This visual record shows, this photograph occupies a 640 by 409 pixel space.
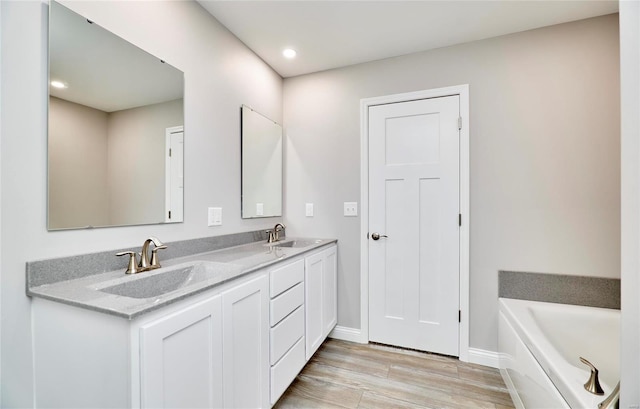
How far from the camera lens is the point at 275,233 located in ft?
8.18

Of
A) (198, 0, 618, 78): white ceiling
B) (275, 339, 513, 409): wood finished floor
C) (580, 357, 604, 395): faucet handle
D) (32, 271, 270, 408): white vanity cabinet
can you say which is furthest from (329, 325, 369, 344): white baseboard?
(198, 0, 618, 78): white ceiling

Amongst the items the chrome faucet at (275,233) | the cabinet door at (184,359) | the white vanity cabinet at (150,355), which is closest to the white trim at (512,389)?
the white vanity cabinet at (150,355)

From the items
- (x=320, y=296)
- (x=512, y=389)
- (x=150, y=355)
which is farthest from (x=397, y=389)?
(x=150, y=355)

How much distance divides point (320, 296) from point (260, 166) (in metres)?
1.20

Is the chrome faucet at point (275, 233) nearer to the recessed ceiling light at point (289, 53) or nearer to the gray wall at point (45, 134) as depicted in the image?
the gray wall at point (45, 134)

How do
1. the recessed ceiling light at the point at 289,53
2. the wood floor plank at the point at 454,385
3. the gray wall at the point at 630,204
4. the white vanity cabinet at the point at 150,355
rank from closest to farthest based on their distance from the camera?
1. the gray wall at the point at 630,204
2. the white vanity cabinet at the point at 150,355
3. the wood floor plank at the point at 454,385
4. the recessed ceiling light at the point at 289,53

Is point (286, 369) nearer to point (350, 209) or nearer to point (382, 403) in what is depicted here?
point (382, 403)

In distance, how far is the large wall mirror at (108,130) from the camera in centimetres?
117

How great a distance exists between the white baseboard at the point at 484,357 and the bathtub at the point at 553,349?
117 mm

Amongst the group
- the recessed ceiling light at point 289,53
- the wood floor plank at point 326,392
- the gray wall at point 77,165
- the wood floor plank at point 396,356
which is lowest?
the wood floor plank at point 396,356

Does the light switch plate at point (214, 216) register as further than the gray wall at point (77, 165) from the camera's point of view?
Yes

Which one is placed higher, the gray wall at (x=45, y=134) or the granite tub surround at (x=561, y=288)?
the gray wall at (x=45, y=134)

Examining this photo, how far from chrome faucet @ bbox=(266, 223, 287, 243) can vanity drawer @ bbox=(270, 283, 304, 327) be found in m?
0.63

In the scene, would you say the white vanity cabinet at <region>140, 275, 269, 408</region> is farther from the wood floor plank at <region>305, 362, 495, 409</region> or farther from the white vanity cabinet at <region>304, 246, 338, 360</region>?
the wood floor plank at <region>305, 362, 495, 409</region>
